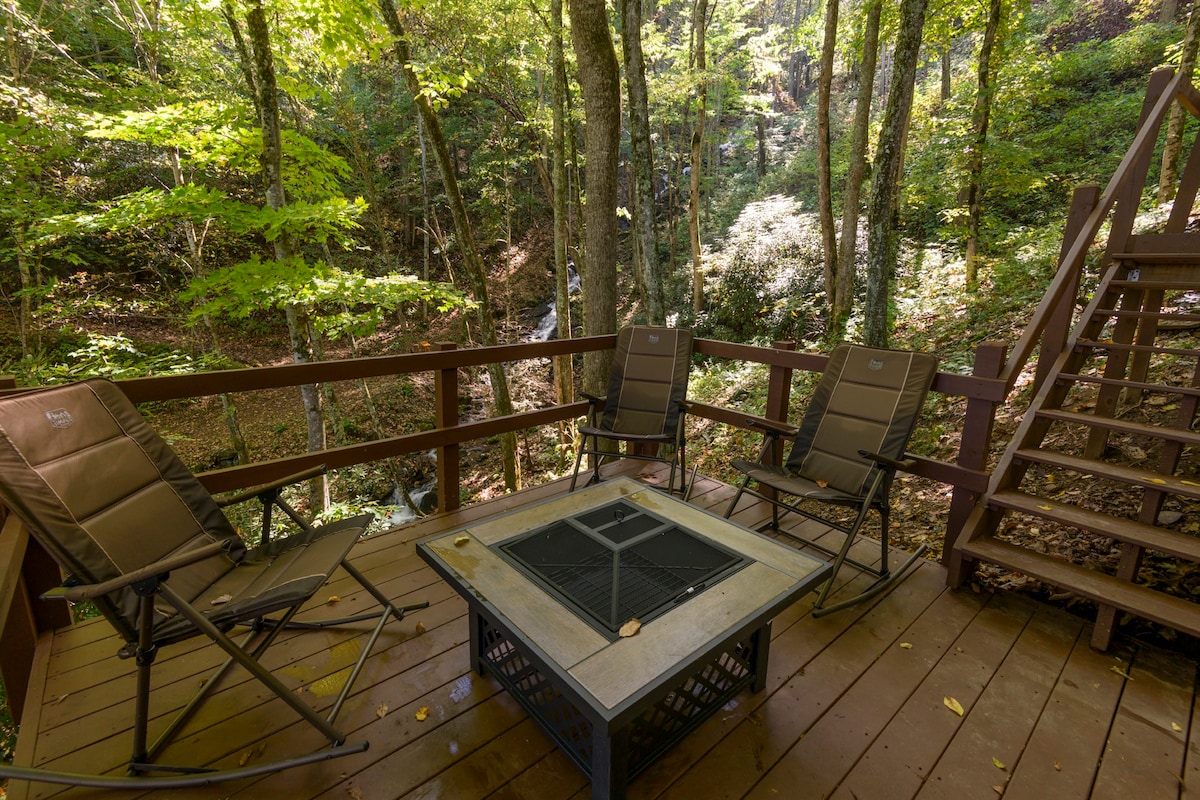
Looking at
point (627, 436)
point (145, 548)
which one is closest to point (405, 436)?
point (145, 548)

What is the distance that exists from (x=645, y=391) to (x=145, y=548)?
2.57 m

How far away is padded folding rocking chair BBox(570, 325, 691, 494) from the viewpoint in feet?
11.0

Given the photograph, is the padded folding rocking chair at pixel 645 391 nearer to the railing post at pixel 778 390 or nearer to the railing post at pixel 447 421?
the railing post at pixel 778 390

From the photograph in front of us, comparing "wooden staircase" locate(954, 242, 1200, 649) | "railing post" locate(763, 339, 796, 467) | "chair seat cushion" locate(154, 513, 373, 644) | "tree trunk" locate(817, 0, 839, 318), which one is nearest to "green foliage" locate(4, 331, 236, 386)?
"chair seat cushion" locate(154, 513, 373, 644)

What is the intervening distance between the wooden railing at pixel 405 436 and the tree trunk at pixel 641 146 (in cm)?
226

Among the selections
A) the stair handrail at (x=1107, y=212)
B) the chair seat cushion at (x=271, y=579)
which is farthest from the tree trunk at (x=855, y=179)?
the chair seat cushion at (x=271, y=579)

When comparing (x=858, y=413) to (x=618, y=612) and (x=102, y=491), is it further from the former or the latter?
(x=102, y=491)

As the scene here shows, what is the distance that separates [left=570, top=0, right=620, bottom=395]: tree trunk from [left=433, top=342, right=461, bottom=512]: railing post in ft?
4.71

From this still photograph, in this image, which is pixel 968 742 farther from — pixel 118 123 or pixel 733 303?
pixel 733 303

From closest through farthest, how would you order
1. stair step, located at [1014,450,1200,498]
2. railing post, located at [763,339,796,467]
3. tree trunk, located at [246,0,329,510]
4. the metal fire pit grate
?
the metal fire pit grate
stair step, located at [1014,450,1200,498]
railing post, located at [763,339,796,467]
tree trunk, located at [246,0,329,510]

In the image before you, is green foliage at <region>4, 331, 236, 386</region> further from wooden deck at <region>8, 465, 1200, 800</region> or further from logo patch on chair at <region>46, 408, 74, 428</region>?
wooden deck at <region>8, 465, 1200, 800</region>

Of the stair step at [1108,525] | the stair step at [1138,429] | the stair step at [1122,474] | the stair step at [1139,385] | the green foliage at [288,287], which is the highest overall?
the green foliage at [288,287]

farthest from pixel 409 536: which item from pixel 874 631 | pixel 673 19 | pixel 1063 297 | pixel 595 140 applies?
pixel 673 19

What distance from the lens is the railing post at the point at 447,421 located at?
297 cm
